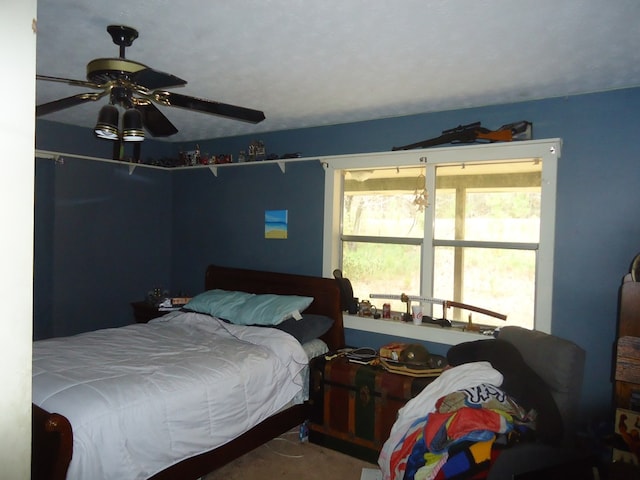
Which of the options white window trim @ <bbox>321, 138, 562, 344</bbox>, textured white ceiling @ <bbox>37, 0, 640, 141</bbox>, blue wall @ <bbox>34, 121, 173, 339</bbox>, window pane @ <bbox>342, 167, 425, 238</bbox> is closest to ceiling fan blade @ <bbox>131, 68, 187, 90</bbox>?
textured white ceiling @ <bbox>37, 0, 640, 141</bbox>

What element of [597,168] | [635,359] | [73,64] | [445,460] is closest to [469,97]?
[597,168]

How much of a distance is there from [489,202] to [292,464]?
7.58 feet

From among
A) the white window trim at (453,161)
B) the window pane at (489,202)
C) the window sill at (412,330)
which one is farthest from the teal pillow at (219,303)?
the window pane at (489,202)

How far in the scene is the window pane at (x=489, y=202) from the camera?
2.94 metres

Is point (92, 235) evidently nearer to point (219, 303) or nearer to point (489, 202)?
point (219, 303)

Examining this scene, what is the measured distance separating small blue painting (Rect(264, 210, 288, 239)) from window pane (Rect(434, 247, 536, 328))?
1463 mm

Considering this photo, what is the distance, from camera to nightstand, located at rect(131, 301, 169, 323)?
13.5ft

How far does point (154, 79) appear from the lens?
70.4 inches

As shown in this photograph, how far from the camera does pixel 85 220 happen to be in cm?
409

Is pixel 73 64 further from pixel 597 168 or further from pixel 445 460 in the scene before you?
pixel 597 168

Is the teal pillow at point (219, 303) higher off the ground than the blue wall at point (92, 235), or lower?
lower

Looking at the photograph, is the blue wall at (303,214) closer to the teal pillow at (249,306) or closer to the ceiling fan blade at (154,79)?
the teal pillow at (249,306)

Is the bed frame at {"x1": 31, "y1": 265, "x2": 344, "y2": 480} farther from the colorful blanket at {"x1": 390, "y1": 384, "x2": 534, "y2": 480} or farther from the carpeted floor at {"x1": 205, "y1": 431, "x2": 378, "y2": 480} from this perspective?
the colorful blanket at {"x1": 390, "y1": 384, "x2": 534, "y2": 480}

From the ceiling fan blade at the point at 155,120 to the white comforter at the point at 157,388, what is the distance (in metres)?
1.41
